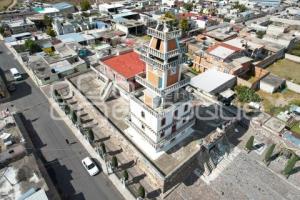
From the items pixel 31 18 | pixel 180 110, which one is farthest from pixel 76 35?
pixel 180 110

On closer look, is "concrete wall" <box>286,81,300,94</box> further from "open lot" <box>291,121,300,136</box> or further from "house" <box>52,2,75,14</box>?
"house" <box>52,2,75,14</box>

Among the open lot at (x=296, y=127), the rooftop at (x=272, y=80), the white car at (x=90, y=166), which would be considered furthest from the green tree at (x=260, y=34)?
the white car at (x=90, y=166)

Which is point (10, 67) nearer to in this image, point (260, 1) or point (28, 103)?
point (28, 103)

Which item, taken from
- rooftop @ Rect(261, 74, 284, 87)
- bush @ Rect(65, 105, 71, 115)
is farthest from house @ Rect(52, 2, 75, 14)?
rooftop @ Rect(261, 74, 284, 87)

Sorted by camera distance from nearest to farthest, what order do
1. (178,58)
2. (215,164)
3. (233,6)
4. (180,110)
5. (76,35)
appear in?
(178,58)
(180,110)
(215,164)
(76,35)
(233,6)

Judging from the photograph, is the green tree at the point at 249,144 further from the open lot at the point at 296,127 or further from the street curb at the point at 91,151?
the street curb at the point at 91,151

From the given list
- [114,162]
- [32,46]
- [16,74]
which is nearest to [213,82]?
[114,162]
